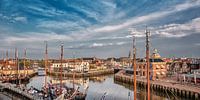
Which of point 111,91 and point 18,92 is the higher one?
point 18,92

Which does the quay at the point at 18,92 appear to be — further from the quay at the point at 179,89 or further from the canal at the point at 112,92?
the quay at the point at 179,89

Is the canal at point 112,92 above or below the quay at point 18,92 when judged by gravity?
below

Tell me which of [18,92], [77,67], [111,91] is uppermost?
[77,67]

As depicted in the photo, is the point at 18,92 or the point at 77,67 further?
the point at 77,67

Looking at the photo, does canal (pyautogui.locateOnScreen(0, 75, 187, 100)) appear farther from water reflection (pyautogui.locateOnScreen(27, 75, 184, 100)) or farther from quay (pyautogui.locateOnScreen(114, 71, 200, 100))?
quay (pyautogui.locateOnScreen(114, 71, 200, 100))

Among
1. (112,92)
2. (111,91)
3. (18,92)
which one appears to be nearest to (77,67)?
(111,91)

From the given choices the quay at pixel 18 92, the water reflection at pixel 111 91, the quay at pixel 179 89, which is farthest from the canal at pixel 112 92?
the quay at pixel 18 92

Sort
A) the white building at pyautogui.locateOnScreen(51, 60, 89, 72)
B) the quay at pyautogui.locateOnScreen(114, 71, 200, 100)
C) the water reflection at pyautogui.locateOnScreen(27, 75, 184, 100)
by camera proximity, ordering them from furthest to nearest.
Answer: the white building at pyautogui.locateOnScreen(51, 60, 89, 72) → the water reflection at pyautogui.locateOnScreen(27, 75, 184, 100) → the quay at pyautogui.locateOnScreen(114, 71, 200, 100)

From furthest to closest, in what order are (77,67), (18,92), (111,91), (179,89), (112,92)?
(77,67)
(111,91)
(112,92)
(179,89)
(18,92)

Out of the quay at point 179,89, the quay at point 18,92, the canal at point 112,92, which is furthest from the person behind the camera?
the canal at point 112,92

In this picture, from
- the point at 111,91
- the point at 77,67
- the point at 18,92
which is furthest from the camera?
the point at 77,67

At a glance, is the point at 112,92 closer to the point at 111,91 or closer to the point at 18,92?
the point at 111,91

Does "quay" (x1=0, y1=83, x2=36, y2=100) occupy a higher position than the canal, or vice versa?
"quay" (x1=0, y1=83, x2=36, y2=100)

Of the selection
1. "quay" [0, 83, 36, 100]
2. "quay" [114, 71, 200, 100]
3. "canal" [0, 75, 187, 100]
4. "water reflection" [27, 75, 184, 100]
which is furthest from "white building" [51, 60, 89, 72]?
"quay" [0, 83, 36, 100]
